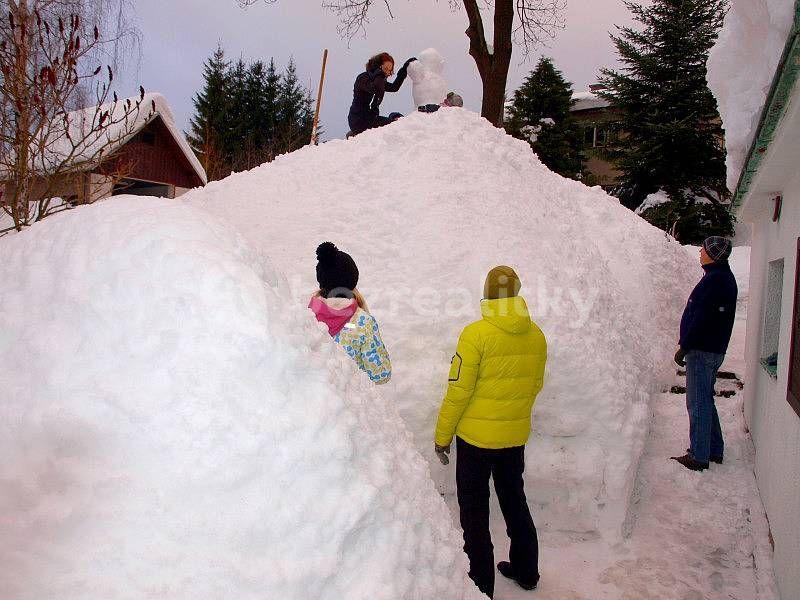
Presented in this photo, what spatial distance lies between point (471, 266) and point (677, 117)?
1557 centimetres

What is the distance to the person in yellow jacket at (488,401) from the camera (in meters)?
3.15

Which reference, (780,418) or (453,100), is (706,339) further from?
(453,100)

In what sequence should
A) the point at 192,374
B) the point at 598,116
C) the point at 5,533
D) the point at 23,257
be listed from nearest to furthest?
the point at 5,533 < the point at 192,374 < the point at 23,257 < the point at 598,116

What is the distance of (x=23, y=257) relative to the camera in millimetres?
1949

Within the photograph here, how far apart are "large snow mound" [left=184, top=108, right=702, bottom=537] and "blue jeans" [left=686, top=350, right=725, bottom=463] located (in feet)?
1.31

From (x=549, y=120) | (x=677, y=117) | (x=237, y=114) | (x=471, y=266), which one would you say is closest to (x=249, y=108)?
(x=237, y=114)

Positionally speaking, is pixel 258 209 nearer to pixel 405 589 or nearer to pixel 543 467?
pixel 543 467

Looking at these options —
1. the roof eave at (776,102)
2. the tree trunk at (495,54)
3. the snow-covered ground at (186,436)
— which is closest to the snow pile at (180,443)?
the snow-covered ground at (186,436)

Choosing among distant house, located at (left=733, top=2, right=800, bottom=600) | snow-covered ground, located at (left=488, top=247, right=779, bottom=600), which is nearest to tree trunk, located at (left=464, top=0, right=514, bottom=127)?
distant house, located at (left=733, top=2, right=800, bottom=600)

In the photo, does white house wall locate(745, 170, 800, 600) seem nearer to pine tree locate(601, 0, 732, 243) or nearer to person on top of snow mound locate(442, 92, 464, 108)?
person on top of snow mound locate(442, 92, 464, 108)

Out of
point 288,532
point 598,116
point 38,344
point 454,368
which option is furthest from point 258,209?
point 598,116

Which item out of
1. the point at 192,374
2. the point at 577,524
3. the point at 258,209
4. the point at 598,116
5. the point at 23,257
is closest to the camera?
the point at 192,374

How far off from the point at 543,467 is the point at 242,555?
124 inches

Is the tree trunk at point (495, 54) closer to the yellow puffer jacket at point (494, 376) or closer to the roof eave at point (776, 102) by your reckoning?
the roof eave at point (776, 102)
